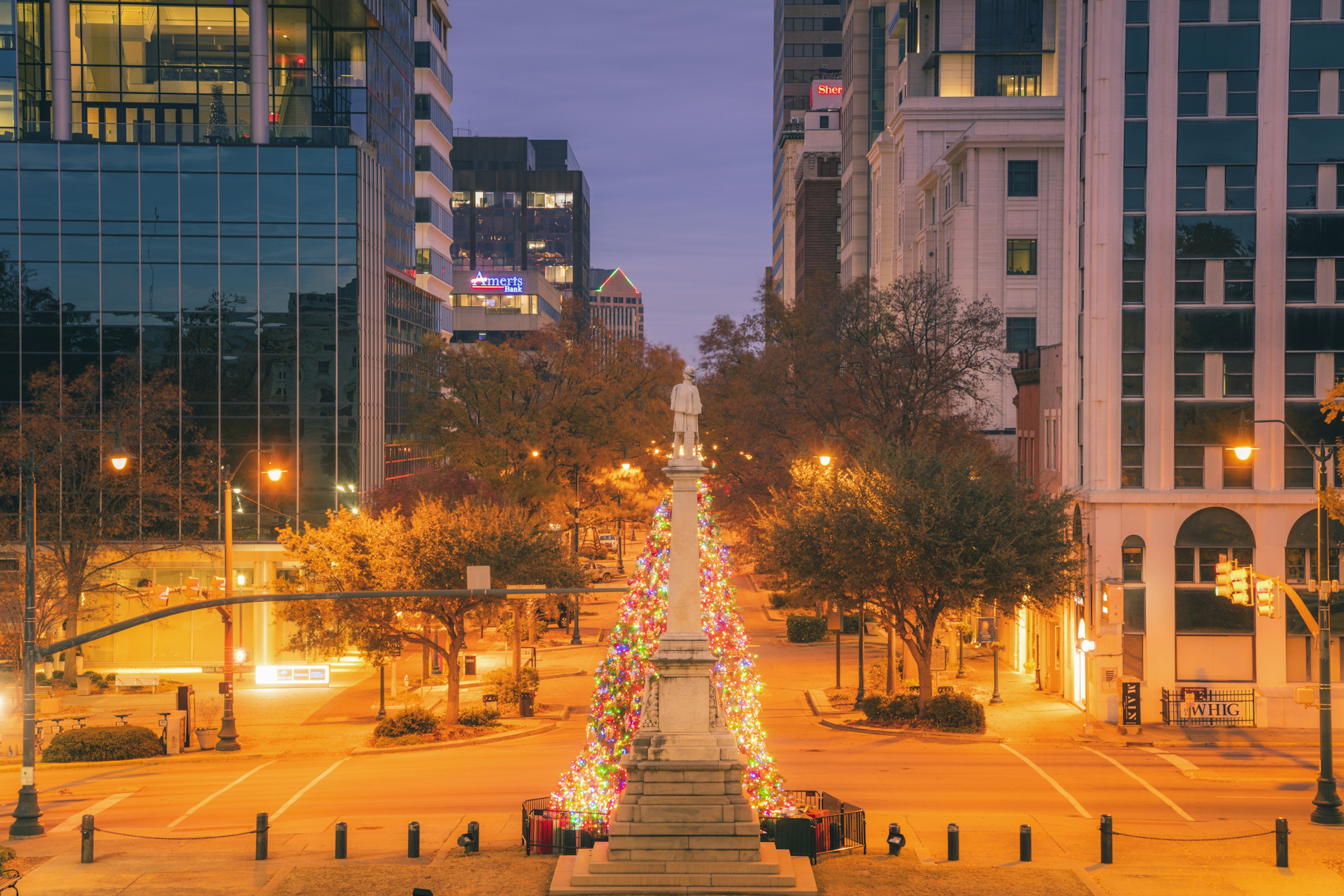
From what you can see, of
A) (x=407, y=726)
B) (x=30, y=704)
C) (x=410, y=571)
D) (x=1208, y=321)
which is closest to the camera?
(x=30, y=704)

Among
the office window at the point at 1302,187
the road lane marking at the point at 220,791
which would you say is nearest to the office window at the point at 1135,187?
the office window at the point at 1302,187

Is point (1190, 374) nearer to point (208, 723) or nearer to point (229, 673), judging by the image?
point (229, 673)

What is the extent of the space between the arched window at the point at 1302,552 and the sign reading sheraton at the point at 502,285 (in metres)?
133

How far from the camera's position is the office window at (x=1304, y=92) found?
38.7 m

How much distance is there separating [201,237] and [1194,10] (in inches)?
1473

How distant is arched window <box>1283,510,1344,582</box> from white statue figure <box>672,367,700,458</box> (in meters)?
25.5

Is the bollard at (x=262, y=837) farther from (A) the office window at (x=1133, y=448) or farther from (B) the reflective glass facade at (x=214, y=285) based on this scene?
(B) the reflective glass facade at (x=214, y=285)

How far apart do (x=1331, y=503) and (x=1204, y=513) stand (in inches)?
441

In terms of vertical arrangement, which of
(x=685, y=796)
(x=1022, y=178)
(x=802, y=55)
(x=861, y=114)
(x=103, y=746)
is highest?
(x=802, y=55)

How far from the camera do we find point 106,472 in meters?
44.9

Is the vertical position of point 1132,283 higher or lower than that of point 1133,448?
higher

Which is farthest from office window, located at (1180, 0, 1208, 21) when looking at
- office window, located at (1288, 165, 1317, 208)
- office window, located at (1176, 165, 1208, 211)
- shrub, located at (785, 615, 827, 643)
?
shrub, located at (785, 615, 827, 643)

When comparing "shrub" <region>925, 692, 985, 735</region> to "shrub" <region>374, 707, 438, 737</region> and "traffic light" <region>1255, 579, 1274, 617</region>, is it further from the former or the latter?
"shrub" <region>374, 707, 438, 737</region>

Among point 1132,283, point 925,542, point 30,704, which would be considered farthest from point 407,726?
point 1132,283
